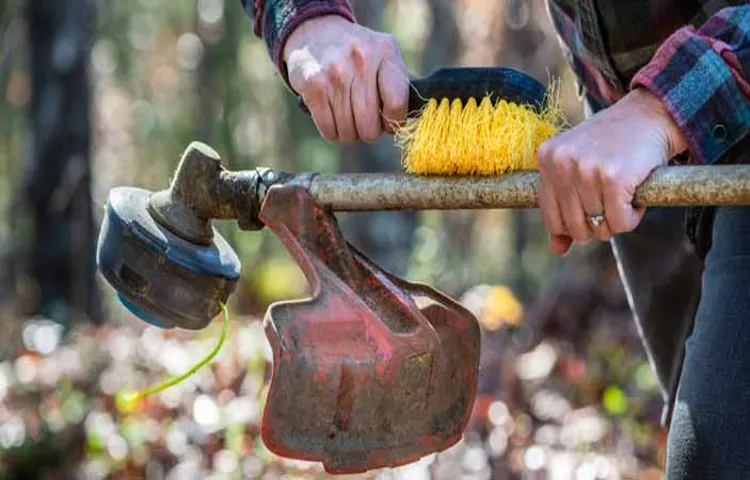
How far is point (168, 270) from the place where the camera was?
89.4 inches

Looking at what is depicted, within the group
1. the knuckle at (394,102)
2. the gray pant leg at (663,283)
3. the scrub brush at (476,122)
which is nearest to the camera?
the scrub brush at (476,122)

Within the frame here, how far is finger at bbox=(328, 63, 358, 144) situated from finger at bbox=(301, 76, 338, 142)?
0.4 inches

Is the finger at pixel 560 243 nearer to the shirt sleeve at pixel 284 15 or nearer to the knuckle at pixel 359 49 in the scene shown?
the knuckle at pixel 359 49

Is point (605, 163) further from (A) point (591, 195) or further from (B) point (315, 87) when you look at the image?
(B) point (315, 87)

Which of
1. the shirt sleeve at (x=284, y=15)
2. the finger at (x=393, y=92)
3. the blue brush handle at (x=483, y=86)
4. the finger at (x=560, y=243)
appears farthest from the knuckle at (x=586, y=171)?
the shirt sleeve at (x=284, y=15)

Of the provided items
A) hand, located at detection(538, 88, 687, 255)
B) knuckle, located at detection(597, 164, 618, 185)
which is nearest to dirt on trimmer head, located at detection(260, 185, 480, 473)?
hand, located at detection(538, 88, 687, 255)

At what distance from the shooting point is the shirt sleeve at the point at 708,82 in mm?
1929

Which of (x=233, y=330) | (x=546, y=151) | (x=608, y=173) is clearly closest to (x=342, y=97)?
(x=546, y=151)

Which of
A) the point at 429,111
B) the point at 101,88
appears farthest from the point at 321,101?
the point at 101,88

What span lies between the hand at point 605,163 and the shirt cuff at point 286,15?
643 millimetres

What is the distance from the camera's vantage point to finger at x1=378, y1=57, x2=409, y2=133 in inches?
86.4

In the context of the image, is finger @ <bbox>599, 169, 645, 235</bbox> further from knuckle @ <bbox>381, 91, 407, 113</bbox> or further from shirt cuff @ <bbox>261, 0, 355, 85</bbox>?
shirt cuff @ <bbox>261, 0, 355, 85</bbox>

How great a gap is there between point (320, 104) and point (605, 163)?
0.60m

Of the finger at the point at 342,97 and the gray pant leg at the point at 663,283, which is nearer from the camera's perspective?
the finger at the point at 342,97
